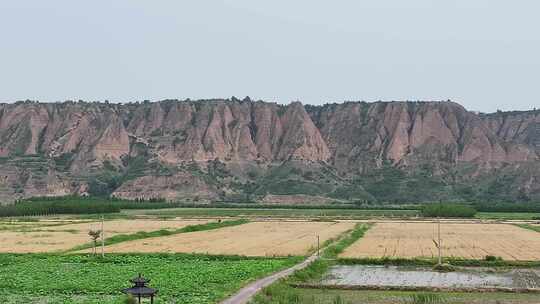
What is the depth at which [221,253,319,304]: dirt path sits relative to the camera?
2771 cm

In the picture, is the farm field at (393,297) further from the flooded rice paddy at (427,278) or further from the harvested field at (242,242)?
the harvested field at (242,242)

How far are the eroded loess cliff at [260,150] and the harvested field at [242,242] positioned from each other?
74948 mm

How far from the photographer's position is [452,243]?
5756 cm

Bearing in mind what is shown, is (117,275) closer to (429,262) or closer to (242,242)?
(429,262)

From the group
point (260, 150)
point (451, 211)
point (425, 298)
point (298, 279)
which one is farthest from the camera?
point (260, 150)

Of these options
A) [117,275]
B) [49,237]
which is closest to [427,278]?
[117,275]

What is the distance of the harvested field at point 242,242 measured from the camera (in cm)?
5019

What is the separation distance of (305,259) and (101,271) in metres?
12.0

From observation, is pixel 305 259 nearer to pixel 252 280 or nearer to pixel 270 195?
pixel 252 280

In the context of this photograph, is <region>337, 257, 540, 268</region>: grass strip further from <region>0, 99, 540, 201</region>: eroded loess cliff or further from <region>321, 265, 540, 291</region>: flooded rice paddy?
<region>0, 99, 540, 201</region>: eroded loess cliff

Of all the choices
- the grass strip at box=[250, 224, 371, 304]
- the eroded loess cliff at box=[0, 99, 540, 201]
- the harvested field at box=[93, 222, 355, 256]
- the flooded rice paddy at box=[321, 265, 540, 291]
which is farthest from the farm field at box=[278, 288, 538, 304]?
the eroded loess cliff at box=[0, 99, 540, 201]

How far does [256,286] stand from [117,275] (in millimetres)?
7444

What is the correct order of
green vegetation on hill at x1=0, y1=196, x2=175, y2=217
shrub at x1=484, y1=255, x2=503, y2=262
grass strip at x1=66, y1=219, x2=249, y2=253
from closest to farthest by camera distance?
shrub at x1=484, y1=255, x2=503, y2=262 → grass strip at x1=66, y1=219, x2=249, y2=253 → green vegetation on hill at x1=0, y1=196, x2=175, y2=217

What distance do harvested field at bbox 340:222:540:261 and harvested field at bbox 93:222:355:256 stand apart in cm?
355
